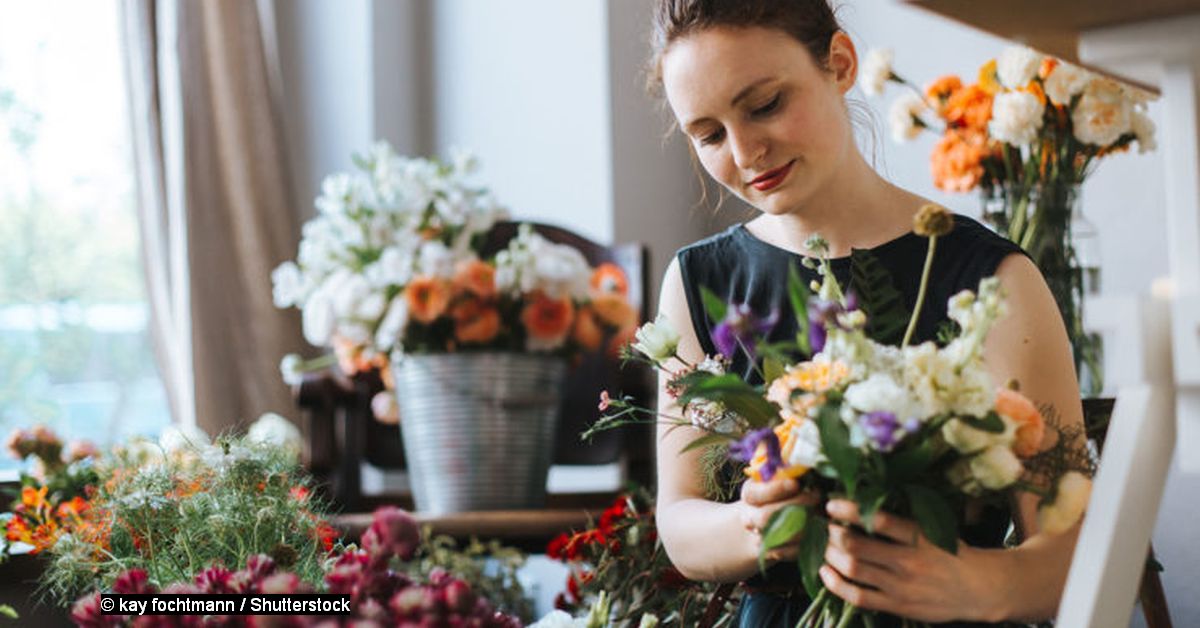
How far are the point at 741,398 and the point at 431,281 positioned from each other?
1704 millimetres

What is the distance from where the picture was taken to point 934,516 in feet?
3.11

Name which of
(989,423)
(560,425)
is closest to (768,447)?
(989,423)

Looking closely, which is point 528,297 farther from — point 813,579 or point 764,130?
point 813,579

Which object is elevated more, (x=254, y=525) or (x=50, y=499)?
(x=254, y=525)

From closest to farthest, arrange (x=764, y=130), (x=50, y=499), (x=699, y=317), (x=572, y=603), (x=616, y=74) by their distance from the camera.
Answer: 1. (x=764, y=130)
2. (x=699, y=317)
3. (x=50, y=499)
4. (x=572, y=603)
5. (x=616, y=74)

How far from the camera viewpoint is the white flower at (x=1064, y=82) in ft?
6.54

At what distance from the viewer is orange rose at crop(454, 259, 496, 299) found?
268 cm

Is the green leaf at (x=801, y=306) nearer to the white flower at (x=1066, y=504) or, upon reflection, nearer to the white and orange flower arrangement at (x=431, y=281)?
the white flower at (x=1066, y=504)

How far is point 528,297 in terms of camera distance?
2.71 metres

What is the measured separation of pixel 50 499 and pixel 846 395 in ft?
4.99

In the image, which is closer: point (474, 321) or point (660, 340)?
point (660, 340)

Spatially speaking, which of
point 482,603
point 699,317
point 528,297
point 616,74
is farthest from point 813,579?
point 616,74

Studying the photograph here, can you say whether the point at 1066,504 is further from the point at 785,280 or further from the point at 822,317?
the point at 785,280

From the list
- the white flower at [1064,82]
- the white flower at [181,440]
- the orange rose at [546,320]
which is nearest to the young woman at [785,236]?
the white flower at [181,440]
